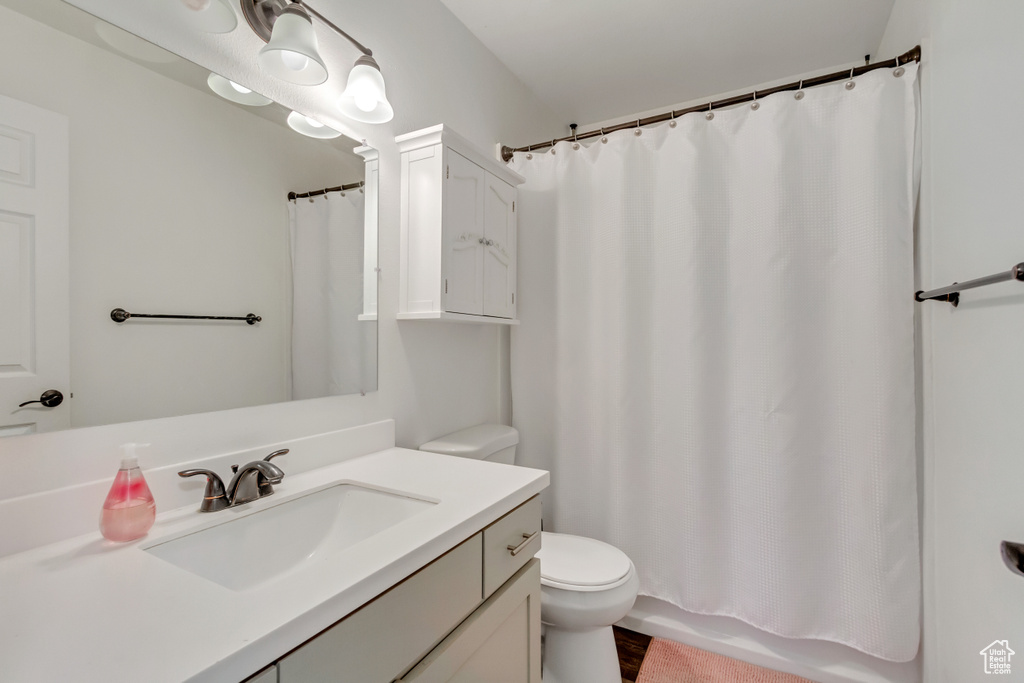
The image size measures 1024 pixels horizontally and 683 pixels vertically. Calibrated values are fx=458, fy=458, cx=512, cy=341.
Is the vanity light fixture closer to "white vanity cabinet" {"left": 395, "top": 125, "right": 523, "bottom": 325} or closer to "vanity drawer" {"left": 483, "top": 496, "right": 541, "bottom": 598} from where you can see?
"white vanity cabinet" {"left": 395, "top": 125, "right": 523, "bottom": 325}

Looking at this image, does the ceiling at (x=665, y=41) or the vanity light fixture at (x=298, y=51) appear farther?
the ceiling at (x=665, y=41)

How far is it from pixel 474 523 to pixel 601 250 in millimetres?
1283

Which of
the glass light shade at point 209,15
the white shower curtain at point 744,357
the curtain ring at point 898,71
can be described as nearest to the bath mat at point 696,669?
the white shower curtain at point 744,357

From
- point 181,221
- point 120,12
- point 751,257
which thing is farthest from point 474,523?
point 751,257

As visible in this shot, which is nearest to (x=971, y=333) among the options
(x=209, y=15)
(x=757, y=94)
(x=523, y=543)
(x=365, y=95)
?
(x=757, y=94)

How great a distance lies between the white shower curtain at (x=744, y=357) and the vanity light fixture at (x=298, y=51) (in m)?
0.91

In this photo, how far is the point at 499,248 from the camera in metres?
1.74

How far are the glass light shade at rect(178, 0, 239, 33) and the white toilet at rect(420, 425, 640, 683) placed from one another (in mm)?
1218

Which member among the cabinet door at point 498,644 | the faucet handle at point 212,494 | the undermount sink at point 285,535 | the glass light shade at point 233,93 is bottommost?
the cabinet door at point 498,644

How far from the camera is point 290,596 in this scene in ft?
1.94

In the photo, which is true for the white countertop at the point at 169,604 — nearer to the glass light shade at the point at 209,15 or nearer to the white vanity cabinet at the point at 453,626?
the white vanity cabinet at the point at 453,626

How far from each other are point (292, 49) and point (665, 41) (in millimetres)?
1556

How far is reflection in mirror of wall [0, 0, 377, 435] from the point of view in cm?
75

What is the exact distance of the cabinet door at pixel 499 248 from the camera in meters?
1.67
